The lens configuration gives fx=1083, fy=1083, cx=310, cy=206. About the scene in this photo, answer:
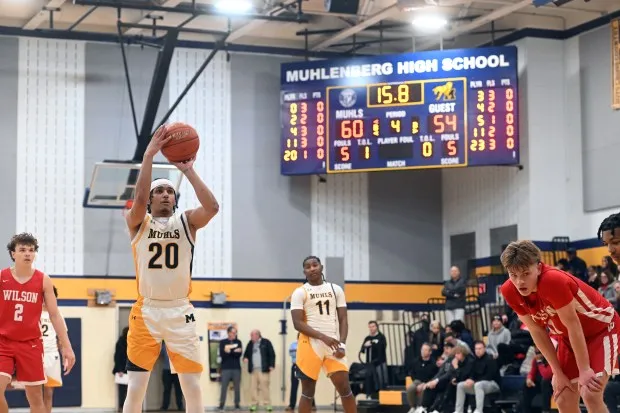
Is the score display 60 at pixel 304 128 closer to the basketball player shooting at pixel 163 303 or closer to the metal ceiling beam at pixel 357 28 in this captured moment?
the metal ceiling beam at pixel 357 28

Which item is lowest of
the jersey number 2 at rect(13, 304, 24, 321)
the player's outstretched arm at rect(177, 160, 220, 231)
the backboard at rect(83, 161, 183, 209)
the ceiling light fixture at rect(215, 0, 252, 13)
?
the jersey number 2 at rect(13, 304, 24, 321)

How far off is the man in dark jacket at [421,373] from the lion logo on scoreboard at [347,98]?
5210mm

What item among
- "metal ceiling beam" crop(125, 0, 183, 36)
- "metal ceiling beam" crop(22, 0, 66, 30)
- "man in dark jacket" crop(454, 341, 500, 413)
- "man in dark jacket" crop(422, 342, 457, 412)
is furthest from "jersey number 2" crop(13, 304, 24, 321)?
"metal ceiling beam" crop(22, 0, 66, 30)

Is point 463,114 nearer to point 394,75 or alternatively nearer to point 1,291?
point 394,75

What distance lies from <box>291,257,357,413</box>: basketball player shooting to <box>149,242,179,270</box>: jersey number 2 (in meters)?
4.40

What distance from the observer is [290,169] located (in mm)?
22297

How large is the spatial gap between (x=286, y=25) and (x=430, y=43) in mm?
3272

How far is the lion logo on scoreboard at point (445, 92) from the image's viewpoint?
20.9 meters

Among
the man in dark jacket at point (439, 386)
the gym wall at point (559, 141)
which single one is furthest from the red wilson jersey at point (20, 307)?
the gym wall at point (559, 141)

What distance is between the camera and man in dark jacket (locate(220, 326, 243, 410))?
22.2 meters

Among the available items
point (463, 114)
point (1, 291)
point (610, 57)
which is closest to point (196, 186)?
point (1, 291)

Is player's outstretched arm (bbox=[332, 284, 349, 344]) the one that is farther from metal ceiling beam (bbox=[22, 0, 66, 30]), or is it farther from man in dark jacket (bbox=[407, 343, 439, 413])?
metal ceiling beam (bbox=[22, 0, 66, 30])

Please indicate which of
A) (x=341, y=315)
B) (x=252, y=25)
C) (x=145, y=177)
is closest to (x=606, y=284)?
(x=341, y=315)

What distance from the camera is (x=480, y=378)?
693 inches
